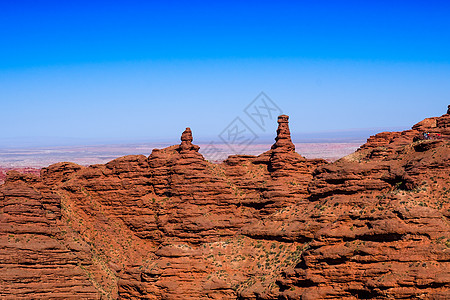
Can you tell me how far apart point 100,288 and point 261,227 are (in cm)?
1995

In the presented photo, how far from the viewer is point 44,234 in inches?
2857

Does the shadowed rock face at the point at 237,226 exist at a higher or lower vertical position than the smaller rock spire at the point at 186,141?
lower

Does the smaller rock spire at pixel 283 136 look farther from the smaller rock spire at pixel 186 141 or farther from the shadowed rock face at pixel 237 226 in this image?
the smaller rock spire at pixel 186 141

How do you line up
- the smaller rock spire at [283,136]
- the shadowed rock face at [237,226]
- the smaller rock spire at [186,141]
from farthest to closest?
the smaller rock spire at [283,136], the smaller rock spire at [186,141], the shadowed rock face at [237,226]

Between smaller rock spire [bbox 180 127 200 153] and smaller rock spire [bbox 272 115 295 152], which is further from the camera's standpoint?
smaller rock spire [bbox 272 115 295 152]

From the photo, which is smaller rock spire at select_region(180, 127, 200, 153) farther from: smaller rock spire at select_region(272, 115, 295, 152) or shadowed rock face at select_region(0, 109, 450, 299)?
smaller rock spire at select_region(272, 115, 295, 152)

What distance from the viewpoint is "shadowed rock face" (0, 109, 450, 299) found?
5450 cm

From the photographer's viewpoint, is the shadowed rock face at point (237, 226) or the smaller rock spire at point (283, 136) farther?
the smaller rock spire at point (283, 136)

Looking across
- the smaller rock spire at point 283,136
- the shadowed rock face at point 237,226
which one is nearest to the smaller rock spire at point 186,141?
the shadowed rock face at point 237,226

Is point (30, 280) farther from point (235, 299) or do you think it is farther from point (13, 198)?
point (235, 299)

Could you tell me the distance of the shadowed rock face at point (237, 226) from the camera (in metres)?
54.5

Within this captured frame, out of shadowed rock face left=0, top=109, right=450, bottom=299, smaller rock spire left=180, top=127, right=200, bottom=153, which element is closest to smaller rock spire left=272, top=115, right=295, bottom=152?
shadowed rock face left=0, top=109, right=450, bottom=299

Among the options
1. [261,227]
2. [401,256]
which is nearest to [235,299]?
[261,227]

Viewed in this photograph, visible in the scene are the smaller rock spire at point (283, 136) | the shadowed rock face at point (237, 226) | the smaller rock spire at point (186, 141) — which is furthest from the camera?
the smaller rock spire at point (283, 136)
